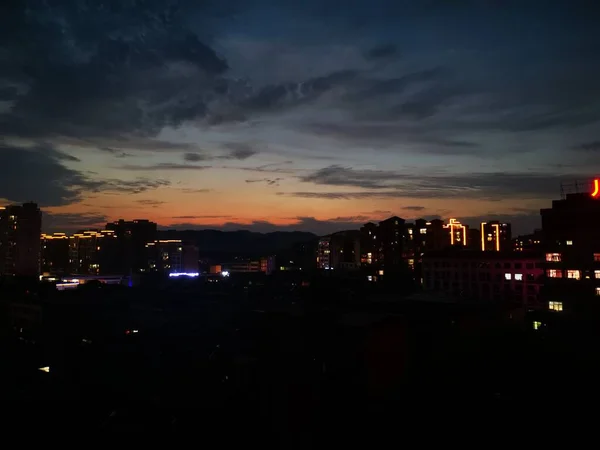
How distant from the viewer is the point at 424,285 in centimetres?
3114

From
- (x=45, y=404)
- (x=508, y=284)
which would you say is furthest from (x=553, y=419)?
(x=508, y=284)

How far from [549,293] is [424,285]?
10.3 metres

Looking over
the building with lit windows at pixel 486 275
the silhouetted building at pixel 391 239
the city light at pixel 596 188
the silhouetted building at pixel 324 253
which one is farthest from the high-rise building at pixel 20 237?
the city light at pixel 596 188

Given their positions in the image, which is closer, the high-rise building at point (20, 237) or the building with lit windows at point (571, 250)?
the building with lit windows at point (571, 250)

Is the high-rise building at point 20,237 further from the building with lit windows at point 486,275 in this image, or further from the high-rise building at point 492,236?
the high-rise building at point 492,236

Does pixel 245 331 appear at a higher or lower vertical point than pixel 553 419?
higher

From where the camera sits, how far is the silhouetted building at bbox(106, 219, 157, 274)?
5919cm

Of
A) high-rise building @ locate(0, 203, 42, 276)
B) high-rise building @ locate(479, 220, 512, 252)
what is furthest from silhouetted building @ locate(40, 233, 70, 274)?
high-rise building @ locate(479, 220, 512, 252)

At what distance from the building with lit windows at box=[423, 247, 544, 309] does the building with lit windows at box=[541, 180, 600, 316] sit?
220cm

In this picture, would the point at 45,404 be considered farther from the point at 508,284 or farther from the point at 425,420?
the point at 508,284

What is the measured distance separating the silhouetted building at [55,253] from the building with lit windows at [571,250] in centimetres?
6137

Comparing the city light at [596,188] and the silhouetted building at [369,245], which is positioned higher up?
the city light at [596,188]

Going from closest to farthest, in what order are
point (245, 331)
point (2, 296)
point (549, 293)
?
point (245, 331)
point (549, 293)
point (2, 296)

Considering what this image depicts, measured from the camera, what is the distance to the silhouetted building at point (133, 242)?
5919cm
